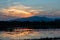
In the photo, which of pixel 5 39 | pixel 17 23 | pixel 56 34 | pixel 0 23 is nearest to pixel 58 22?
pixel 17 23

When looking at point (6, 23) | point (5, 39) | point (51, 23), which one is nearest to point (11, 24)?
point (6, 23)

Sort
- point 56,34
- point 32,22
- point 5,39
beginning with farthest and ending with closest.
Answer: point 32,22
point 56,34
point 5,39

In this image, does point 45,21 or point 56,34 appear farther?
point 45,21

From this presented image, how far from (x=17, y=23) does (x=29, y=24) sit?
7.10 ft

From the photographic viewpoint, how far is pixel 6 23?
36.0 m

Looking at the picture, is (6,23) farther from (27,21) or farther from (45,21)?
(45,21)

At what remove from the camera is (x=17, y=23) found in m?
36.1

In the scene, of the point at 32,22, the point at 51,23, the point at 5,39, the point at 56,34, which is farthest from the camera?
the point at 32,22

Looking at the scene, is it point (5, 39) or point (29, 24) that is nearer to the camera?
point (5, 39)

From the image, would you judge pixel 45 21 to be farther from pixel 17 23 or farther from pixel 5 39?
pixel 5 39

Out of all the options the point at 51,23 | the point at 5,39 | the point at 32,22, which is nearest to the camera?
the point at 5,39

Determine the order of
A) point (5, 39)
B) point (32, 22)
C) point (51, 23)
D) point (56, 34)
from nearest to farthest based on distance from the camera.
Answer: point (5, 39) < point (56, 34) < point (51, 23) < point (32, 22)

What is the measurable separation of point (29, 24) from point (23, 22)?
1.06 meters

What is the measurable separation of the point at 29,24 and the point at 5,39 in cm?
1547
